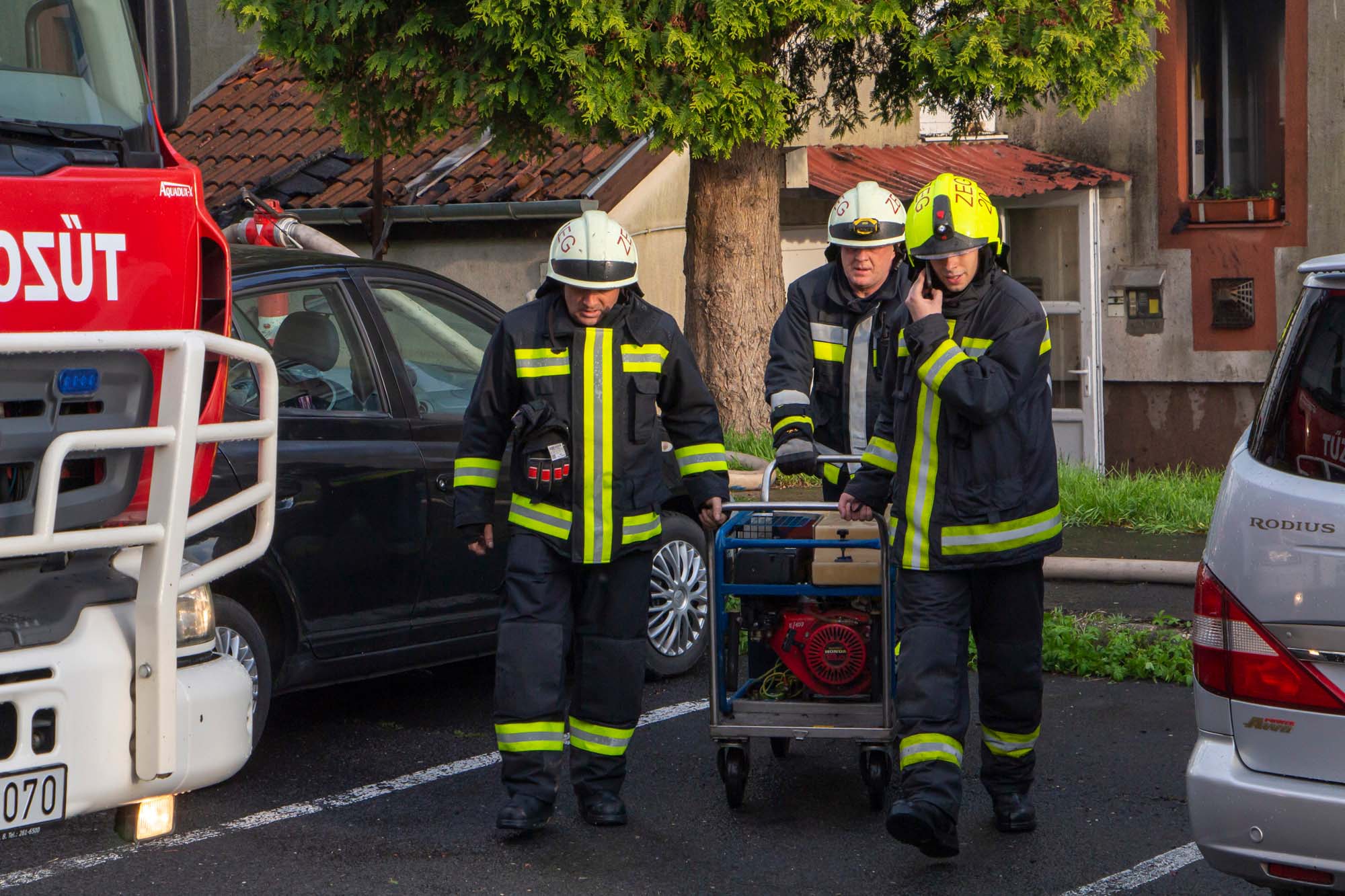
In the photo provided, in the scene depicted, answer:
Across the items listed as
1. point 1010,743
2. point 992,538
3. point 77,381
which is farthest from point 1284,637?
point 77,381

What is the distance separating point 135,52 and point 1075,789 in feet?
12.0

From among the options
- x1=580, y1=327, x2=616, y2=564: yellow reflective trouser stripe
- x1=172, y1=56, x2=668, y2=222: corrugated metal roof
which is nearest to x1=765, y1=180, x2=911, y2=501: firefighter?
x1=580, y1=327, x2=616, y2=564: yellow reflective trouser stripe

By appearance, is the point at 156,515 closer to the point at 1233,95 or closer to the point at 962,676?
the point at 962,676

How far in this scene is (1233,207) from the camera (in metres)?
14.9

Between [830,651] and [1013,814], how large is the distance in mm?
730

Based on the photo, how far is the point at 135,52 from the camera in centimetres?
464

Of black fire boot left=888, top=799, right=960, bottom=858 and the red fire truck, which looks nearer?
the red fire truck

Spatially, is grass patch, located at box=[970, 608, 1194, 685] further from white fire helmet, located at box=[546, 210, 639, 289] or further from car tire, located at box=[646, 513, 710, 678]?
white fire helmet, located at box=[546, 210, 639, 289]

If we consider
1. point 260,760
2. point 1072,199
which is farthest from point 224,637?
point 1072,199

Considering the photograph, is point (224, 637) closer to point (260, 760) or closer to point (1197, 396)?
point (260, 760)

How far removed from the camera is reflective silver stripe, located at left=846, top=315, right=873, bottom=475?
18.8 feet

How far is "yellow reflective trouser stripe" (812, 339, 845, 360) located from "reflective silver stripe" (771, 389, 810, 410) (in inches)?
9.7

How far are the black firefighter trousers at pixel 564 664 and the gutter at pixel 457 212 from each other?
7633 millimetres

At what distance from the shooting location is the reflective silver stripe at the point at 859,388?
572cm
